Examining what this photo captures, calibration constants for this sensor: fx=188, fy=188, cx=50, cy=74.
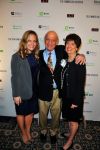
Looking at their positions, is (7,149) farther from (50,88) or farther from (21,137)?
(50,88)

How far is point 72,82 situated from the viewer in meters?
2.25

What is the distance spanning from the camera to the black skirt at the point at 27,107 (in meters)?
2.51

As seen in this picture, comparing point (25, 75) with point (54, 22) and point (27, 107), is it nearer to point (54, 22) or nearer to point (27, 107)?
point (27, 107)

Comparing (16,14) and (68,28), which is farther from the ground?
(16,14)

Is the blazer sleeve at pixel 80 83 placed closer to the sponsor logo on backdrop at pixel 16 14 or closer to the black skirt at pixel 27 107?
the black skirt at pixel 27 107

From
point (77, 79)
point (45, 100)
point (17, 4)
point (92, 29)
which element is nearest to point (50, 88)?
point (45, 100)

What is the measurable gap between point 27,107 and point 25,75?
0.48 meters

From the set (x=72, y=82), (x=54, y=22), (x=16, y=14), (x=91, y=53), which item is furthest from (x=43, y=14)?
(x=72, y=82)

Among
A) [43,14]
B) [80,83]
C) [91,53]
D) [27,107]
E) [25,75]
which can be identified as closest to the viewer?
[80,83]

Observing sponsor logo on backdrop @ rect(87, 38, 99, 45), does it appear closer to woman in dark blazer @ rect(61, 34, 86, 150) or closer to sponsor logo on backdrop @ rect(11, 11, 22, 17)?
woman in dark blazer @ rect(61, 34, 86, 150)

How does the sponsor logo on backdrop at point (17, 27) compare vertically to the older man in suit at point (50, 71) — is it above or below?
above

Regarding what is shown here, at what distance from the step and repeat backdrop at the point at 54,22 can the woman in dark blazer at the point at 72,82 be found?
0.65 m

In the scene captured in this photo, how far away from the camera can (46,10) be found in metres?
2.78

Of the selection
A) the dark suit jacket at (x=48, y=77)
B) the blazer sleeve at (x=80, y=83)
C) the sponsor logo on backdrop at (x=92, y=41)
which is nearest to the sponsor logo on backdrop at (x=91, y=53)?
the sponsor logo on backdrop at (x=92, y=41)
